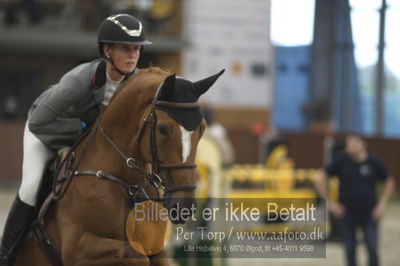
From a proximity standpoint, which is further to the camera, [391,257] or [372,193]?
[391,257]

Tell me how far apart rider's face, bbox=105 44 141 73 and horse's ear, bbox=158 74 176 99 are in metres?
0.55

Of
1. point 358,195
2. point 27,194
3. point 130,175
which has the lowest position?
point 358,195

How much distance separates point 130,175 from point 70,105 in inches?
23.9

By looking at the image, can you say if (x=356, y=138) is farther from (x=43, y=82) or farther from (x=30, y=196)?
(x=43, y=82)

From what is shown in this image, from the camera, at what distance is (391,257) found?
41.4 feet

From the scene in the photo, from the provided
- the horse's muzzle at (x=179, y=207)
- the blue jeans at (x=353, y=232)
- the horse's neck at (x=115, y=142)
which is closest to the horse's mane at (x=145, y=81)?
the horse's neck at (x=115, y=142)

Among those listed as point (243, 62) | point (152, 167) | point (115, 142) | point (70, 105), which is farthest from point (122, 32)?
point (243, 62)

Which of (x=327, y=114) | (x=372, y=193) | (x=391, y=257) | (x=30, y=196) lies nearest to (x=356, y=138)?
(x=372, y=193)

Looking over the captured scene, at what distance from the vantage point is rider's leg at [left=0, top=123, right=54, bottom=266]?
5684mm

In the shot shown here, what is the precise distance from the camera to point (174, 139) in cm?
473

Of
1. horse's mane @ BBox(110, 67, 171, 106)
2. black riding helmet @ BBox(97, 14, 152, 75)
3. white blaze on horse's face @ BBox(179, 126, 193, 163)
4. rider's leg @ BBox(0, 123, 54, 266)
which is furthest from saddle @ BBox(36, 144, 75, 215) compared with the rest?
white blaze on horse's face @ BBox(179, 126, 193, 163)

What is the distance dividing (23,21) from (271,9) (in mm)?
7001

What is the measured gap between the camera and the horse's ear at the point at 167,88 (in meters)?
4.83

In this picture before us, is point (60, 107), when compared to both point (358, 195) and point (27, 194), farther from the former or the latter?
point (358, 195)
